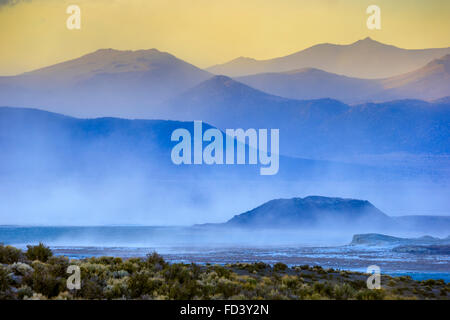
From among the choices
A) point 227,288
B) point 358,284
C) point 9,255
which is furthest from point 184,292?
point 358,284

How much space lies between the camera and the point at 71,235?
381 ft

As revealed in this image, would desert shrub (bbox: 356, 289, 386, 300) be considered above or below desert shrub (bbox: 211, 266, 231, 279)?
below

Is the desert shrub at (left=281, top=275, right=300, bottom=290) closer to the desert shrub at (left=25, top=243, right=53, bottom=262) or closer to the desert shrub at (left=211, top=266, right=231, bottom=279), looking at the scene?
the desert shrub at (left=211, top=266, right=231, bottom=279)

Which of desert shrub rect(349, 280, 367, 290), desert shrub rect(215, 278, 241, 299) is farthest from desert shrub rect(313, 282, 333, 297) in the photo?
desert shrub rect(215, 278, 241, 299)

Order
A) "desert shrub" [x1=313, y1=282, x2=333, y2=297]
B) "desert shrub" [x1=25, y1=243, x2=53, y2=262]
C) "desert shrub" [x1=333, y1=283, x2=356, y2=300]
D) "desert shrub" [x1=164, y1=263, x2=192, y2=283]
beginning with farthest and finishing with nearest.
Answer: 1. "desert shrub" [x1=25, y1=243, x2=53, y2=262]
2. "desert shrub" [x1=164, y1=263, x2=192, y2=283]
3. "desert shrub" [x1=313, y1=282, x2=333, y2=297]
4. "desert shrub" [x1=333, y1=283, x2=356, y2=300]

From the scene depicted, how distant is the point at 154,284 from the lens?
2048 centimetres

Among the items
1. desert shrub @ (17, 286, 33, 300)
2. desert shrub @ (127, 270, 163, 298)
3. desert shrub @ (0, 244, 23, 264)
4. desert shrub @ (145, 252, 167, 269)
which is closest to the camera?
Answer: desert shrub @ (17, 286, 33, 300)

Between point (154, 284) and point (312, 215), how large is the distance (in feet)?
424

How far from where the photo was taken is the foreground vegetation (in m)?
18.9

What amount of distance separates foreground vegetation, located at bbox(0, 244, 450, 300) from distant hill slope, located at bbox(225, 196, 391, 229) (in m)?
117

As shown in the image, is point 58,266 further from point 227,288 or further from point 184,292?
point 227,288

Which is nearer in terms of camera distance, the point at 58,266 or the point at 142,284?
the point at 142,284
